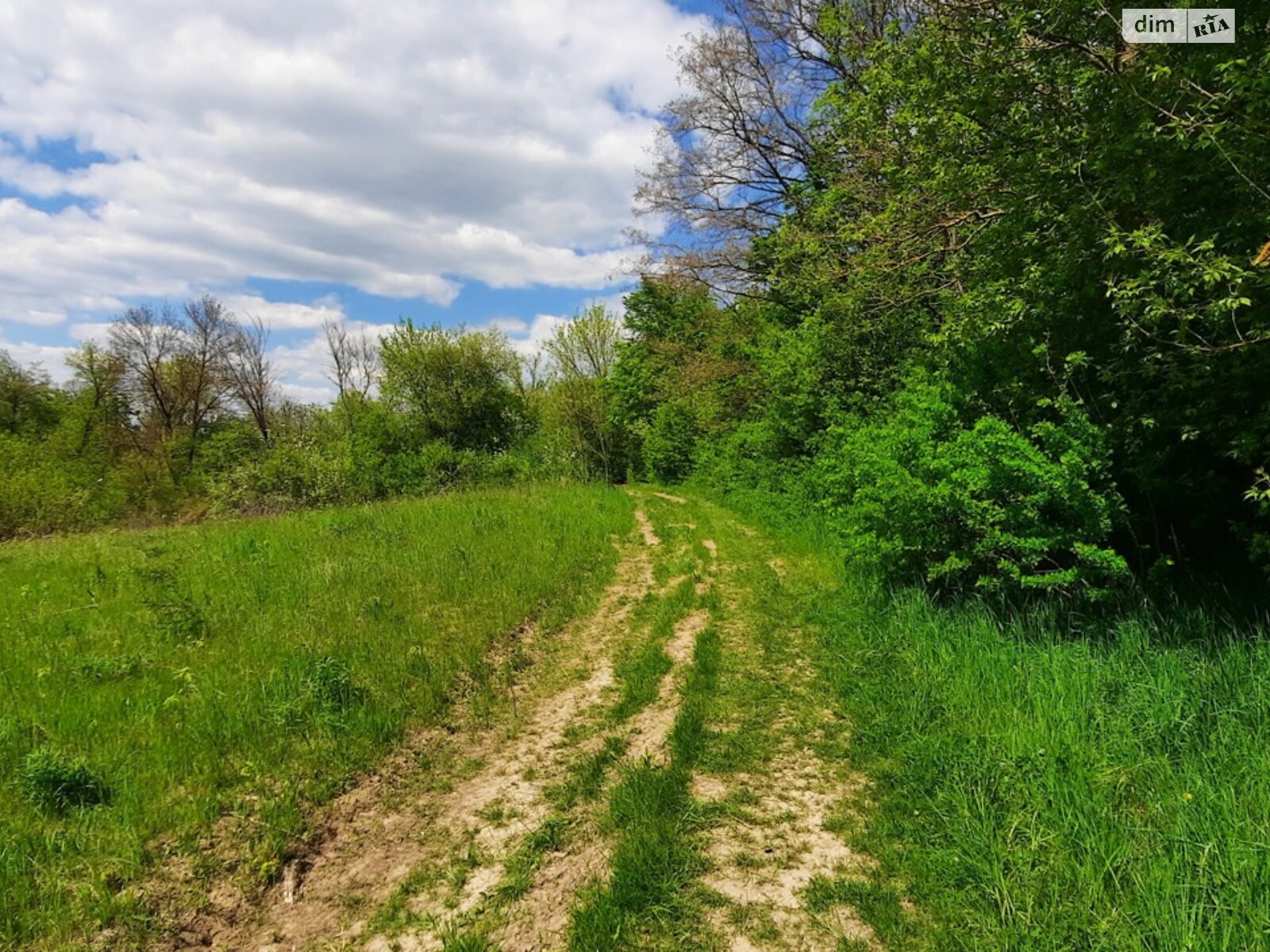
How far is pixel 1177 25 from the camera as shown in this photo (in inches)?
163

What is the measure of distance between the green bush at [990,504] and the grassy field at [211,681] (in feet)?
13.9

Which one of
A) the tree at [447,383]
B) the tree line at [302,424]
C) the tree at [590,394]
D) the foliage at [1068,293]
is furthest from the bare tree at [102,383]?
the foliage at [1068,293]

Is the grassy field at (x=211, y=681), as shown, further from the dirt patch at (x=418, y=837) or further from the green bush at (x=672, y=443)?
the green bush at (x=672, y=443)

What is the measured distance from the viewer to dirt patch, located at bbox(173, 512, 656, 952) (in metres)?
2.88

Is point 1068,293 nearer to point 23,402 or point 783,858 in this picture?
point 783,858

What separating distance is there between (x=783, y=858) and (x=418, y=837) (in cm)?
221

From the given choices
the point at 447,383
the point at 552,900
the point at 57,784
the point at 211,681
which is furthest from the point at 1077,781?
the point at 447,383

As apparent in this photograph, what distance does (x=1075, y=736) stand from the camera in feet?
11.6

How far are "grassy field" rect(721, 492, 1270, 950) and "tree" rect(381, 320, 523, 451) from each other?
2925 cm

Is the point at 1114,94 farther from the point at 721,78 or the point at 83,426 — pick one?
the point at 83,426

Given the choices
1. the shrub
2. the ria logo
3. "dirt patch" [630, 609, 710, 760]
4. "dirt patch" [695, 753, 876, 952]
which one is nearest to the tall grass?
"dirt patch" [695, 753, 876, 952]

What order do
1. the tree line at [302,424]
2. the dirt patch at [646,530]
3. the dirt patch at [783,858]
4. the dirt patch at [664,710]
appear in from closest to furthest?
the dirt patch at [783,858] → the dirt patch at [664,710] → the dirt patch at [646,530] → the tree line at [302,424]

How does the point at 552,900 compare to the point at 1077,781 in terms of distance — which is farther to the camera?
the point at 1077,781

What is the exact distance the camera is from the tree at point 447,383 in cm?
3089
